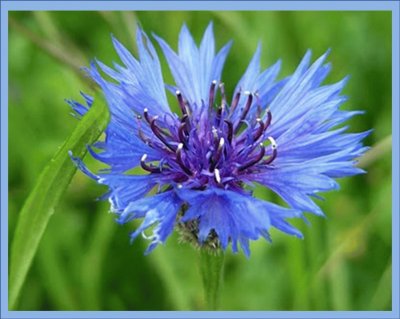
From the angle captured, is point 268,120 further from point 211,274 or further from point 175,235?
point 175,235

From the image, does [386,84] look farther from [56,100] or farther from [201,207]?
[201,207]

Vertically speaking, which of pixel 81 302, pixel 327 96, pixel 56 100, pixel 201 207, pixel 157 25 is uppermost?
pixel 157 25

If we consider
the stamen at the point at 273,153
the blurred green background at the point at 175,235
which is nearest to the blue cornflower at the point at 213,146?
the stamen at the point at 273,153

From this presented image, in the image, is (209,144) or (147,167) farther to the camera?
(209,144)

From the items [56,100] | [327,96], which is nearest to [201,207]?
[327,96]

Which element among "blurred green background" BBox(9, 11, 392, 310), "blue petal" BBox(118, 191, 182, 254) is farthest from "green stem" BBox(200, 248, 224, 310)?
"blurred green background" BBox(9, 11, 392, 310)

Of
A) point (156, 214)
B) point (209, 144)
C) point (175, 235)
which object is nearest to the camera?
point (156, 214)

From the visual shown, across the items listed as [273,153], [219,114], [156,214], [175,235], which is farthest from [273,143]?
[175,235]
